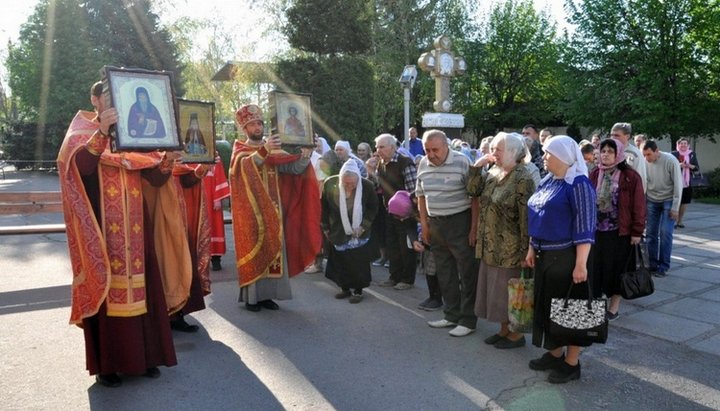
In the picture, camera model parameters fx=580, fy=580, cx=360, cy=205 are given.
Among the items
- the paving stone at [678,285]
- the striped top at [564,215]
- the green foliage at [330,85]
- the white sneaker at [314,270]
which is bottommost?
the white sneaker at [314,270]

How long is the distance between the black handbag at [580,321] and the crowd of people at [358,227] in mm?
62

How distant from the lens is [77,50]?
94.7 feet

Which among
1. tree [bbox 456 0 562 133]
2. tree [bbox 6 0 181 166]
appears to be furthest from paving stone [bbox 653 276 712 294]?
tree [bbox 6 0 181 166]

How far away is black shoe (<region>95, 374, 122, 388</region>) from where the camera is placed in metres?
4.13

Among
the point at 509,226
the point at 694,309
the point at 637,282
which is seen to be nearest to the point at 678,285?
the point at 694,309

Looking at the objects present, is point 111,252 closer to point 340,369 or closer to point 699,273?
point 340,369

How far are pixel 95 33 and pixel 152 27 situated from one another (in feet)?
9.38

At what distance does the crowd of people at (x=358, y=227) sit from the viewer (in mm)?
4008

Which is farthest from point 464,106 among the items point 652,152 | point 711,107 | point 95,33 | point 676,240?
point 652,152

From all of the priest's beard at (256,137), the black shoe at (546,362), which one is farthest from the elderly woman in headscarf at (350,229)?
the black shoe at (546,362)

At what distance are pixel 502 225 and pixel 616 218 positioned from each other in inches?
60.1

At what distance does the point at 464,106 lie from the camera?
100.0 feet

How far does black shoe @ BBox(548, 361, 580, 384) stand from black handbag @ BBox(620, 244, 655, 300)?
4.54ft

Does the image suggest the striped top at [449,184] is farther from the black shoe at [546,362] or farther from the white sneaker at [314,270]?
the white sneaker at [314,270]
